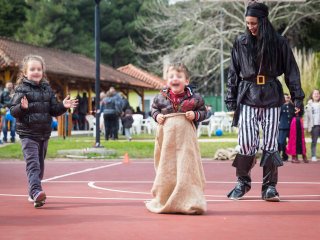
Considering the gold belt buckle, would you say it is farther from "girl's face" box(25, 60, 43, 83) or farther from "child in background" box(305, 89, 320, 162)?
"child in background" box(305, 89, 320, 162)

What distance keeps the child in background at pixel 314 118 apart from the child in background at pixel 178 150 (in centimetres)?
1098

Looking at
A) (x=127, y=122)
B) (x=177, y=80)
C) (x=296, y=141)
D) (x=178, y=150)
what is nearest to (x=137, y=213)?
(x=178, y=150)

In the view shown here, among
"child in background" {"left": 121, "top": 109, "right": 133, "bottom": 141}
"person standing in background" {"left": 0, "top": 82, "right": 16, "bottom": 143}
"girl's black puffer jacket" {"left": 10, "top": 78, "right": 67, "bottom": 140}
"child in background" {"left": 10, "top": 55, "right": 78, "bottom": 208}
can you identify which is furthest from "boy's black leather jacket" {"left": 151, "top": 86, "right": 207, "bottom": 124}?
"child in background" {"left": 121, "top": 109, "right": 133, "bottom": 141}

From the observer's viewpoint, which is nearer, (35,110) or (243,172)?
(35,110)

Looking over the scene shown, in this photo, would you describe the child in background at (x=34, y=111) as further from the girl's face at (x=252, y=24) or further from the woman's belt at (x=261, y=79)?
the girl's face at (x=252, y=24)

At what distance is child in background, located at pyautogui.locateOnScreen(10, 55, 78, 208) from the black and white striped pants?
1.99 metres

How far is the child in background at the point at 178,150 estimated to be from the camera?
8227 mm

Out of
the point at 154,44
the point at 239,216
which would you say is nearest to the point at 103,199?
the point at 239,216

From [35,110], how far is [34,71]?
0.46 m

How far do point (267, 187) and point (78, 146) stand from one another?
14572mm

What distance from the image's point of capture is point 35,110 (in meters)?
9.36

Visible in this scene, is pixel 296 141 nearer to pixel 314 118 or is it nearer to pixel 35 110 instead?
pixel 314 118

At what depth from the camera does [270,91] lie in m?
9.52

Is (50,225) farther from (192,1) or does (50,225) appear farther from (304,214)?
(192,1)
